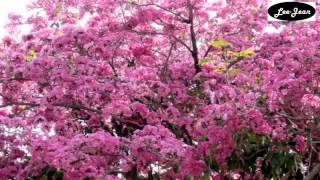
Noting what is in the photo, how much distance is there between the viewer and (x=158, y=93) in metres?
6.09

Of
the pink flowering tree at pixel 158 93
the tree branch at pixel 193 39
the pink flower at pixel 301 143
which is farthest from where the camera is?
the tree branch at pixel 193 39

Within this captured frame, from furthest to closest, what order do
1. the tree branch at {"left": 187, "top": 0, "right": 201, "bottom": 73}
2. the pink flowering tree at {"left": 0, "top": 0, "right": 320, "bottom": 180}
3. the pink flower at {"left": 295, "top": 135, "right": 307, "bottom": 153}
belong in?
the tree branch at {"left": 187, "top": 0, "right": 201, "bottom": 73} < the pink flower at {"left": 295, "top": 135, "right": 307, "bottom": 153} < the pink flowering tree at {"left": 0, "top": 0, "right": 320, "bottom": 180}

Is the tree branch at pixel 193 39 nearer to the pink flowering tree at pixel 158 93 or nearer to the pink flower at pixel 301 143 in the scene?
the pink flowering tree at pixel 158 93

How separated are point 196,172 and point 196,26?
102 inches

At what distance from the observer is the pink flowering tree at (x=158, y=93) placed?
16.2 feet

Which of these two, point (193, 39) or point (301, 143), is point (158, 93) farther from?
point (301, 143)

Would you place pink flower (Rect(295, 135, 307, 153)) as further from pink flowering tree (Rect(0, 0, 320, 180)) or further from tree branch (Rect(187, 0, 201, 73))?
tree branch (Rect(187, 0, 201, 73))

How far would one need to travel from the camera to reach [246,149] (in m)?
6.23

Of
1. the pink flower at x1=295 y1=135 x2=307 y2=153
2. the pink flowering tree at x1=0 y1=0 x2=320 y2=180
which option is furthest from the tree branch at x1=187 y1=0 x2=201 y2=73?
the pink flower at x1=295 y1=135 x2=307 y2=153

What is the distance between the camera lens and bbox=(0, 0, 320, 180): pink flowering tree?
4.95 meters

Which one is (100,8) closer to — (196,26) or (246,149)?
(196,26)

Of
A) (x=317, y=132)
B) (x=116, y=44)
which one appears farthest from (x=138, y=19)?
(x=317, y=132)

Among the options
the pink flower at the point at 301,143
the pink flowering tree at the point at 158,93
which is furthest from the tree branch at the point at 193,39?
the pink flower at the point at 301,143

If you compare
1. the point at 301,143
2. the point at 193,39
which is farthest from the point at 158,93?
the point at 301,143
